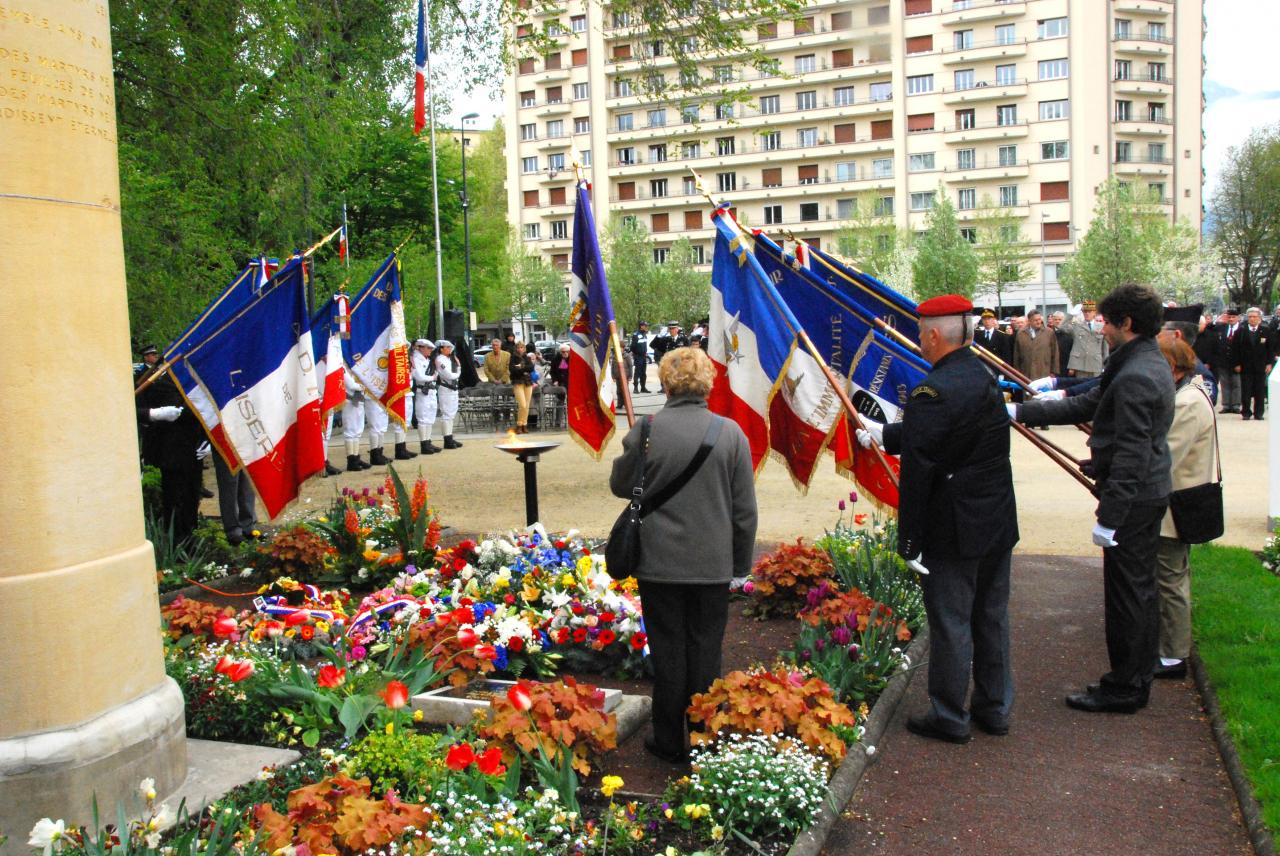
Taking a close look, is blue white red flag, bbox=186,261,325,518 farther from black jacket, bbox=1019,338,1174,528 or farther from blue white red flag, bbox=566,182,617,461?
black jacket, bbox=1019,338,1174,528

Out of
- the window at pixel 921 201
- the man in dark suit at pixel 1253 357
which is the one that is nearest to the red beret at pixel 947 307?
the man in dark suit at pixel 1253 357

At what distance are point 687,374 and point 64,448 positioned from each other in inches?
99.3

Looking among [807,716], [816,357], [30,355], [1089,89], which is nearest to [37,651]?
[30,355]

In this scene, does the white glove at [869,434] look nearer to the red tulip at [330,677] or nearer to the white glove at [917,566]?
the white glove at [917,566]

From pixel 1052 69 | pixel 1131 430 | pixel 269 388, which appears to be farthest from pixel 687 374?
pixel 1052 69

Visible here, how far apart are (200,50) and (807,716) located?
425 inches

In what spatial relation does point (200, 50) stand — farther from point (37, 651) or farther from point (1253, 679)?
point (1253, 679)

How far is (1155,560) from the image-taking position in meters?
5.87

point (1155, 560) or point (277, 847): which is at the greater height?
point (1155, 560)

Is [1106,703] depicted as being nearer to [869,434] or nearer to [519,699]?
[869,434]

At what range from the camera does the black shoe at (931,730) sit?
18.2 feet

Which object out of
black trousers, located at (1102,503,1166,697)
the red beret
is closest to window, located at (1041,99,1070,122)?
black trousers, located at (1102,503,1166,697)

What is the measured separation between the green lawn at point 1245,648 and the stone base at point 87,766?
434 cm

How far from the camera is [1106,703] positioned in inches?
232
